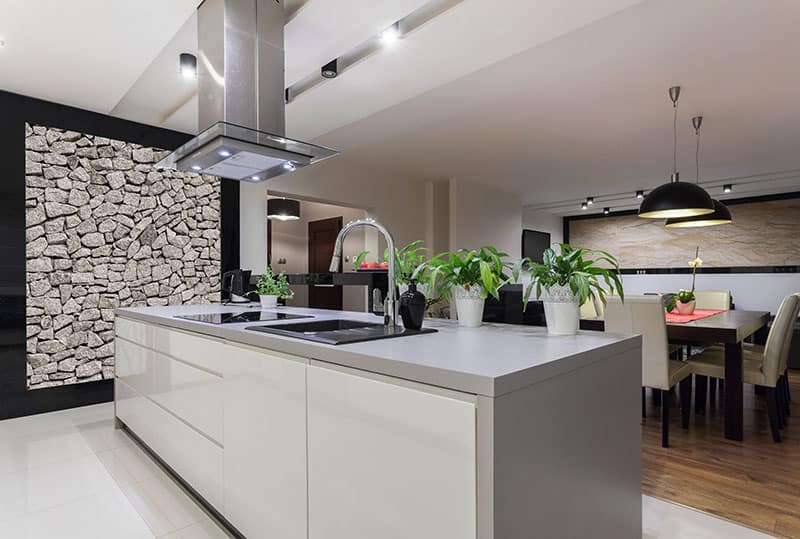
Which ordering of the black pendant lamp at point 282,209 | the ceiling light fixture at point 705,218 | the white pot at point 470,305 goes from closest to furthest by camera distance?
the white pot at point 470,305, the ceiling light fixture at point 705,218, the black pendant lamp at point 282,209

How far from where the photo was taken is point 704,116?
3.95 metres

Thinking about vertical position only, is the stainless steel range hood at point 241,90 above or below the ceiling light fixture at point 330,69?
below

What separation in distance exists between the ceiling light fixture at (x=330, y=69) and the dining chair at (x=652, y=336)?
2.42 metres

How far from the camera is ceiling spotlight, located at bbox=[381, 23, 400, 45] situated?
2.55 m

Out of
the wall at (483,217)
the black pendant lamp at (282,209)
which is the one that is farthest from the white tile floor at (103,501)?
the wall at (483,217)

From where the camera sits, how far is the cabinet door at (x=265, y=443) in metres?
1.34

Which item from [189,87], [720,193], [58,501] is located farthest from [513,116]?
[720,193]

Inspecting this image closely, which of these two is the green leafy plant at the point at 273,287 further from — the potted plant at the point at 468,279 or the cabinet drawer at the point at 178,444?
the potted plant at the point at 468,279

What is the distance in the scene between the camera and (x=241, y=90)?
2.33 metres

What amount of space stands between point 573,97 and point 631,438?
2958 mm

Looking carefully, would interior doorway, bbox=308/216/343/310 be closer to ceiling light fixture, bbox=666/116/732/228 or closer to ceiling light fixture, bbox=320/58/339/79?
ceiling light fixture, bbox=320/58/339/79

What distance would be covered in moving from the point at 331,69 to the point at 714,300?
4797 millimetres

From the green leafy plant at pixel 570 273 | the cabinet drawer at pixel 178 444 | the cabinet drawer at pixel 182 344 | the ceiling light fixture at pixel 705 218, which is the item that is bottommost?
the cabinet drawer at pixel 178 444

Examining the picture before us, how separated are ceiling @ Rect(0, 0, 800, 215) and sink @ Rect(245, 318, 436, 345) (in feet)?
5.34
